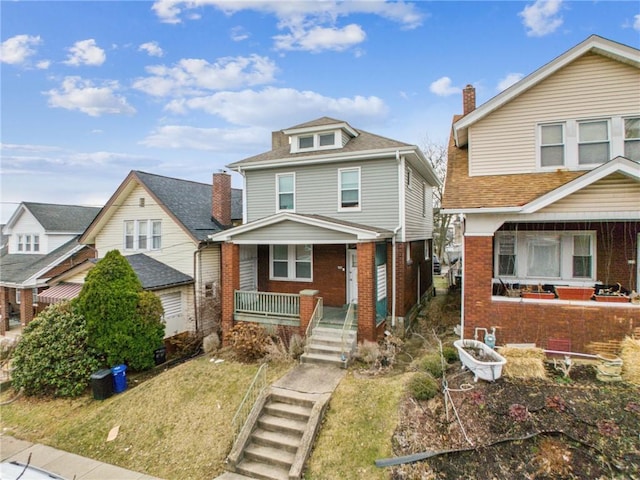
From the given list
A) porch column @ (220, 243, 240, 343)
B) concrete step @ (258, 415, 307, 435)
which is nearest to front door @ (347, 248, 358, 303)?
porch column @ (220, 243, 240, 343)

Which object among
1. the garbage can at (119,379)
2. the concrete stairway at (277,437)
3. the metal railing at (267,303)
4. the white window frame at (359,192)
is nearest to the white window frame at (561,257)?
the white window frame at (359,192)

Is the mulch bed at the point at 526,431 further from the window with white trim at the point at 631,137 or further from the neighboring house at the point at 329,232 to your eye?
the window with white trim at the point at 631,137

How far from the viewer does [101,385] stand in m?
9.67

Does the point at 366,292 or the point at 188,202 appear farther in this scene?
the point at 188,202

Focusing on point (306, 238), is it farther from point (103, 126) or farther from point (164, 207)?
point (103, 126)

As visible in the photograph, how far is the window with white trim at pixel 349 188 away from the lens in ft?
42.6

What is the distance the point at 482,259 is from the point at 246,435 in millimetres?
7166

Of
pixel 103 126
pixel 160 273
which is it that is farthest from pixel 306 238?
pixel 103 126

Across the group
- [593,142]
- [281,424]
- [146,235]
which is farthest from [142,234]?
[593,142]

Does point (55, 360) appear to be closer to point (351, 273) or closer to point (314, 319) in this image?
point (314, 319)

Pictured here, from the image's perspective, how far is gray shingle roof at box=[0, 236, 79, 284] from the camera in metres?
18.3

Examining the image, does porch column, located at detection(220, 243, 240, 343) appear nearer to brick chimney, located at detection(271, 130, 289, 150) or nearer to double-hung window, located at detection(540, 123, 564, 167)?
brick chimney, located at detection(271, 130, 289, 150)

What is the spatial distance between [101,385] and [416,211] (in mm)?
13162

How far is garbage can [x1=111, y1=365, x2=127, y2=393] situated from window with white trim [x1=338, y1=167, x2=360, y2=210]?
30.5 feet
